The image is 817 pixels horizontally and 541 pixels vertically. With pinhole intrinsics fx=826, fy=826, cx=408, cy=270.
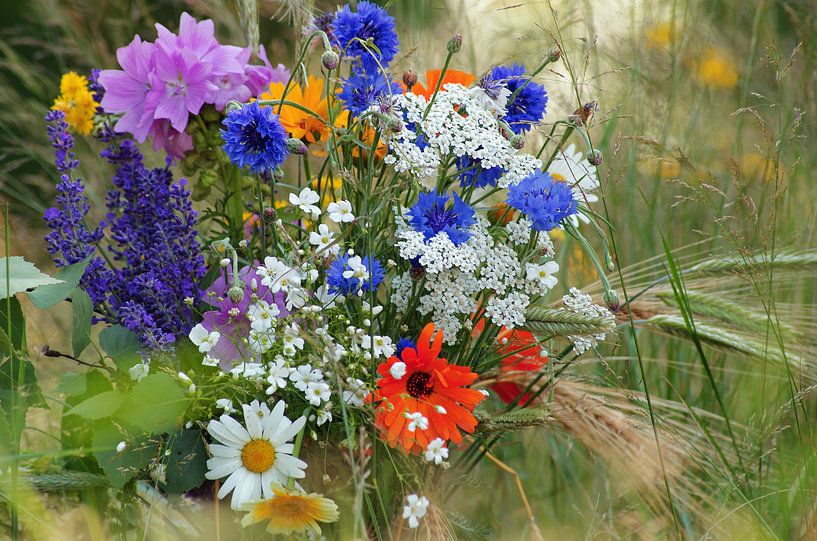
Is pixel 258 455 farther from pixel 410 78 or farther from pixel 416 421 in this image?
pixel 410 78

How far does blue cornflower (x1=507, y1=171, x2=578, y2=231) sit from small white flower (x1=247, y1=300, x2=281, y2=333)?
26 centimetres

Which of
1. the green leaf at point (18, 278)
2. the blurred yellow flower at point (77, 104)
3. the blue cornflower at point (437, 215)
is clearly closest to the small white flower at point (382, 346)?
the blue cornflower at point (437, 215)

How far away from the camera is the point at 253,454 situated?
83 cm

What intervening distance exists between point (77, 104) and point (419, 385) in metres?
0.69

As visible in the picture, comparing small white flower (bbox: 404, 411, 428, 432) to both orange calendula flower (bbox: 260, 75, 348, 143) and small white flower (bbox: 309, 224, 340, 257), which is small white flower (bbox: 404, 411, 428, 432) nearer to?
small white flower (bbox: 309, 224, 340, 257)

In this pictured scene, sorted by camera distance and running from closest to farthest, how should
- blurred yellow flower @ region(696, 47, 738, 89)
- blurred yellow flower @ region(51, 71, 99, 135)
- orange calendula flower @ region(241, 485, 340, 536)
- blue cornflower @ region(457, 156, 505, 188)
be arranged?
orange calendula flower @ region(241, 485, 340, 536) → blue cornflower @ region(457, 156, 505, 188) → blurred yellow flower @ region(51, 71, 99, 135) → blurred yellow flower @ region(696, 47, 738, 89)

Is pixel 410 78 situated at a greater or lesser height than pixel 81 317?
greater

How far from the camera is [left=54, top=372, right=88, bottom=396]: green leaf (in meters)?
0.87

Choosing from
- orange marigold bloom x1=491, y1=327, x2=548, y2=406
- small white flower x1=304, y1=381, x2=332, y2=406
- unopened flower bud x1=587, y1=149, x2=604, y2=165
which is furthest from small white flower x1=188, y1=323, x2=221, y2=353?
unopened flower bud x1=587, y1=149, x2=604, y2=165

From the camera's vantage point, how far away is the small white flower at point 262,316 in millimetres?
827

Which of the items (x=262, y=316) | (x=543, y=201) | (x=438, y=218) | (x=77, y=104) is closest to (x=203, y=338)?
(x=262, y=316)

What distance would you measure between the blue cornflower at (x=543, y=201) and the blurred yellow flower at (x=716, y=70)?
4.25ft

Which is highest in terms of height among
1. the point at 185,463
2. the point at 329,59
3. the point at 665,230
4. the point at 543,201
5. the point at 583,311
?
the point at 329,59

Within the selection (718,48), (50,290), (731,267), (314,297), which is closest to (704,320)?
(731,267)
